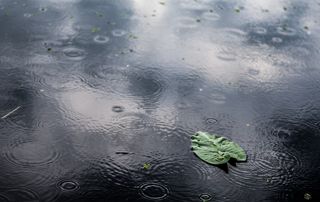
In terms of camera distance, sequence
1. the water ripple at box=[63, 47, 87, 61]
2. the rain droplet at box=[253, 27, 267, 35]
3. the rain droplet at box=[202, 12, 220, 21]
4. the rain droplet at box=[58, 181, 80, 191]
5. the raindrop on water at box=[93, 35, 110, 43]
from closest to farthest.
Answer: the rain droplet at box=[58, 181, 80, 191] < the water ripple at box=[63, 47, 87, 61] < the raindrop on water at box=[93, 35, 110, 43] < the rain droplet at box=[253, 27, 267, 35] < the rain droplet at box=[202, 12, 220, 21]

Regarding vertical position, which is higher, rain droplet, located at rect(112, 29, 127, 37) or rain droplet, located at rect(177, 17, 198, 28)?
rain droplet, located at rect(177, 17, 198, 28)

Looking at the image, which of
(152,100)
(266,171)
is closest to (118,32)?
(152,100)

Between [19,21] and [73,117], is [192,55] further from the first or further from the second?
[19,21]

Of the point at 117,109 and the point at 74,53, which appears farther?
the point at 74,53

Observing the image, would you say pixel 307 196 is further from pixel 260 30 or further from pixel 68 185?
pixel 260 30

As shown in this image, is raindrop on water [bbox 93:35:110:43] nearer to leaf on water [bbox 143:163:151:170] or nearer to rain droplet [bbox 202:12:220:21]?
rain droplet [bbox 202:12:220:21]

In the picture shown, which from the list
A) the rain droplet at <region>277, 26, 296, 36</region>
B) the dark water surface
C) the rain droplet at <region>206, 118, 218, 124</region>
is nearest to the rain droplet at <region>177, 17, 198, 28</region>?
the dark water surface

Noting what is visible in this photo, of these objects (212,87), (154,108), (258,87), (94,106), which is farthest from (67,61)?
(258,87)
